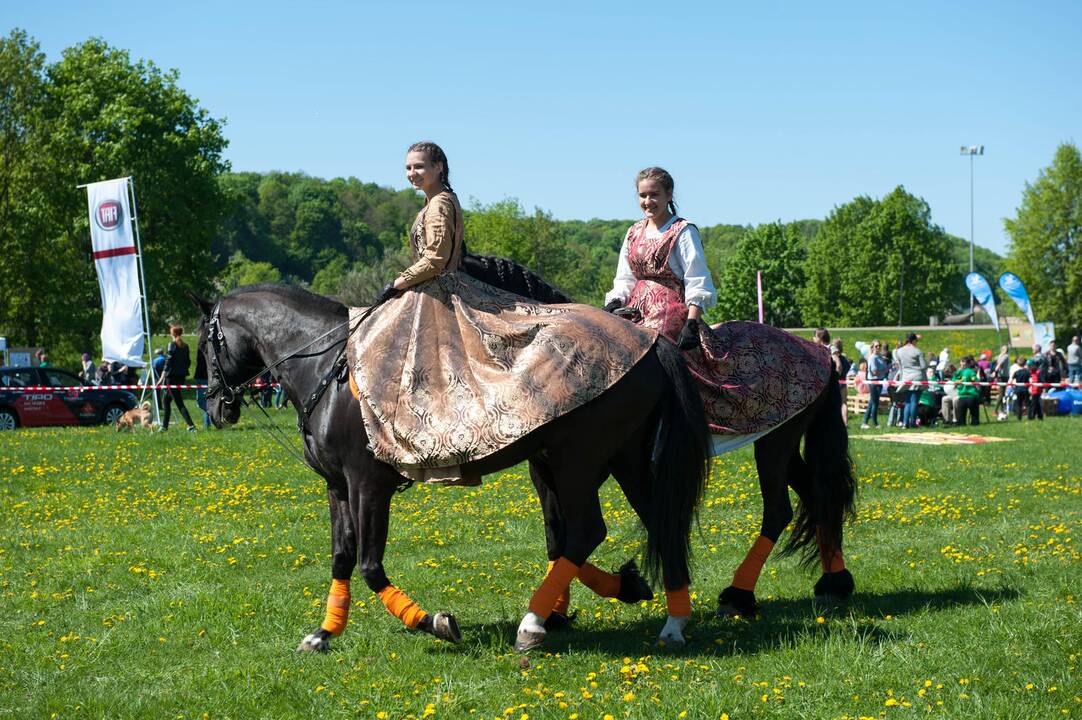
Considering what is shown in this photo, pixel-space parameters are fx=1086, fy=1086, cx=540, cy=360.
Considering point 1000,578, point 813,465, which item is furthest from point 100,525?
point 1000,578

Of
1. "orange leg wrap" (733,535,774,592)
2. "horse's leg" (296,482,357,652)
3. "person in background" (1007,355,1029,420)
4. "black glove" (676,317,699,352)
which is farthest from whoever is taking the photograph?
"person in background" (1007,355,1029,420)

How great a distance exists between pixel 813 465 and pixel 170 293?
4480 centimetres

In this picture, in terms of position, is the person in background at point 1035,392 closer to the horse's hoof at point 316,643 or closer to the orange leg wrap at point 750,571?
the orange leg wrap at point 750,571

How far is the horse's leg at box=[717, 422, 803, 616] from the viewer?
7.13 metres

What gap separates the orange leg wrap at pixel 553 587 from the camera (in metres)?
6.25

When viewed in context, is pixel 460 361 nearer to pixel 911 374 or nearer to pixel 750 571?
pixel 750 571

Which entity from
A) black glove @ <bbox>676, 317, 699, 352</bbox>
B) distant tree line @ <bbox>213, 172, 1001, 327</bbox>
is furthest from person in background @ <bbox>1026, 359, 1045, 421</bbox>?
distant tree line @ <bbox>213, 172, 1001, 327</bbox>

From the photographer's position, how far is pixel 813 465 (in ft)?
24.9

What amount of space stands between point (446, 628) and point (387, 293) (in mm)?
2025

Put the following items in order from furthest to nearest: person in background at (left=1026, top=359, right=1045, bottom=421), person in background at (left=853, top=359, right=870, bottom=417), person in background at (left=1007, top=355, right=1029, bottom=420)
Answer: person in background at (left=853, top=359, right=870, bottom=417), person in background at (left=1007, top=355, right=1029, bottom=420), person in background at (left=1026, top=359, right=1045, bottom=421)

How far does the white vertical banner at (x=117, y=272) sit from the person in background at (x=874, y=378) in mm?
16861

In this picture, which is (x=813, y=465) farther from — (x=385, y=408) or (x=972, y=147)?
(x=972, y=147)

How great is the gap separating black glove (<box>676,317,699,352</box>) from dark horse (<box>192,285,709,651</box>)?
22cm

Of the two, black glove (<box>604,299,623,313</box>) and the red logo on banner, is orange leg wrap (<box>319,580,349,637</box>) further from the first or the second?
the red logo on banner
